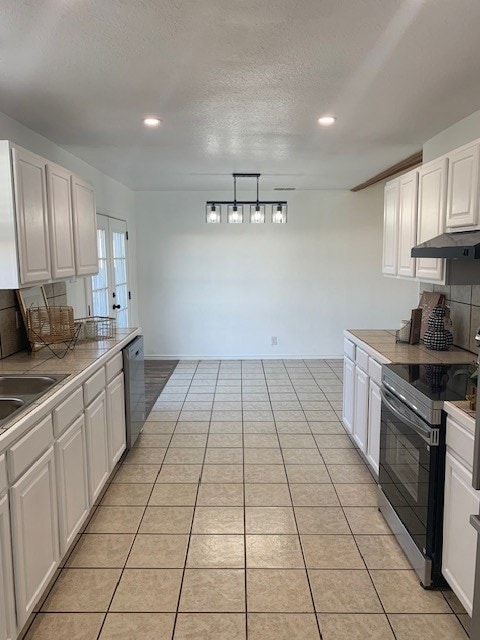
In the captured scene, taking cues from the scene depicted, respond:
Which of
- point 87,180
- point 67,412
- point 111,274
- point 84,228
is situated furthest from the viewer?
point 111,274

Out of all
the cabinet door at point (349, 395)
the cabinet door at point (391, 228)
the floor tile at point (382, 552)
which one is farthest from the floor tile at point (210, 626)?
the cabinet door at point (391, 228)

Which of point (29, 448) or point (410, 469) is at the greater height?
point (29, 448)

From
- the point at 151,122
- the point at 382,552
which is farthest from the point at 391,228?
the point at 382,552

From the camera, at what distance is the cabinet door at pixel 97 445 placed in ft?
8.59

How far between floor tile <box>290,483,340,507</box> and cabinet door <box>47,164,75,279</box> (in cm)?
209

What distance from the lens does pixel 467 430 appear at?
1.83 meters

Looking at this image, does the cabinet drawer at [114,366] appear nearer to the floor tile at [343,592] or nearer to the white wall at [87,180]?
the white wall at [87,180]

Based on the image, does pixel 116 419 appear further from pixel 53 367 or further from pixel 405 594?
pixel 405 594

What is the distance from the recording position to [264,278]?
669 cm

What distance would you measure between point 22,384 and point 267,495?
1.66 meters

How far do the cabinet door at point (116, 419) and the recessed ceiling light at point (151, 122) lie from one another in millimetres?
1747

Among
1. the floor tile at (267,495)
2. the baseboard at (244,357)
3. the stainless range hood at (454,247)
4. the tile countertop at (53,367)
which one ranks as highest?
the stainless range hood at (454,247)

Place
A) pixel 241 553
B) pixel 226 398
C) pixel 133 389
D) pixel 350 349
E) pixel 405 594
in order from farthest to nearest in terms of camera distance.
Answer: pixel 226 398 → pixel 350 349 → pixel 133 389 → pixel 241 553 → pixel 405 594

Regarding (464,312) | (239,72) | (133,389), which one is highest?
(239,72)
